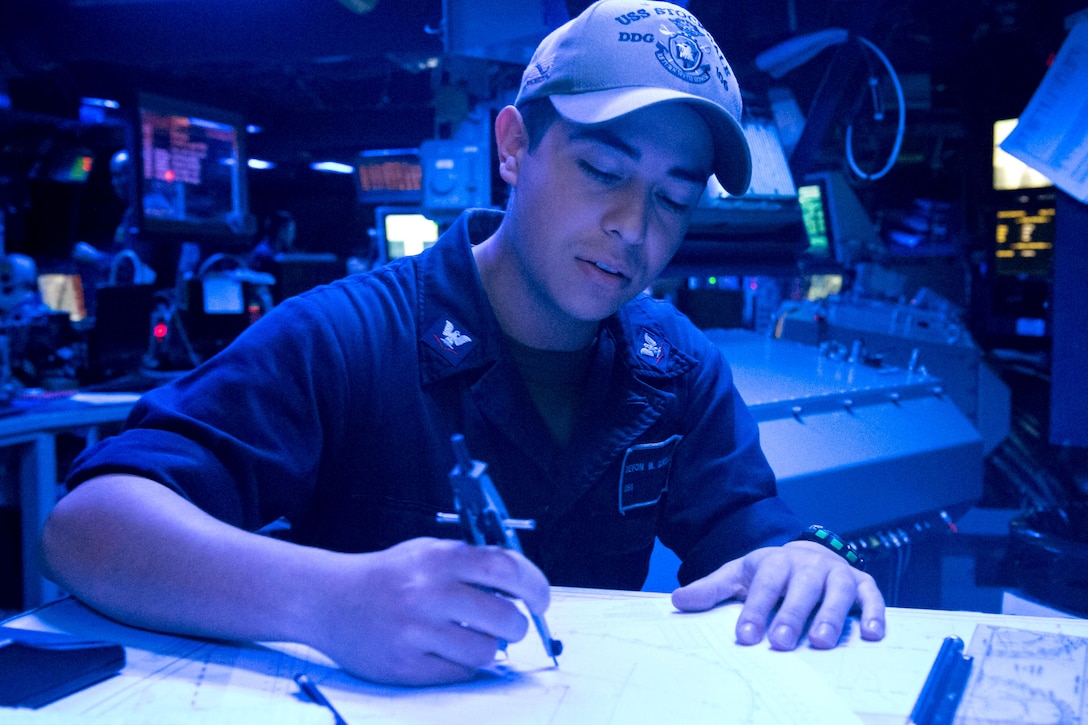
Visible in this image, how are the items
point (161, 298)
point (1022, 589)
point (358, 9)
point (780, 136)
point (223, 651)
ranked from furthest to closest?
point (161, 298) → point (358, 9) → point (780, 136) → point (1022, 589) → point (223, 651)

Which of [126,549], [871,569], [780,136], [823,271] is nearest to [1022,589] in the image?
[871,569]

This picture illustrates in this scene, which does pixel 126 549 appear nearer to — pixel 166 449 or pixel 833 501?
pixel 166 449

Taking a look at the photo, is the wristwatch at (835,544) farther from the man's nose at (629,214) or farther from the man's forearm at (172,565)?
the man's forearm at (172,565)

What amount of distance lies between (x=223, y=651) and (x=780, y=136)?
7.50ft

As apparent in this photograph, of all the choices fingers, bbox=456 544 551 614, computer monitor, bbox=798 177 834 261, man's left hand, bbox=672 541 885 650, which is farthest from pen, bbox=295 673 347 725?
computer monitor, bbox=798 177 834 261

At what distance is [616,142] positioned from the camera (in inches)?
42.4

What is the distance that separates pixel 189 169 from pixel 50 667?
5.71m

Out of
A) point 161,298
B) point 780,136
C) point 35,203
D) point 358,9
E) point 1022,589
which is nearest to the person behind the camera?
point 1022,589

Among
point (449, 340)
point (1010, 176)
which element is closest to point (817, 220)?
point (1010, 176)

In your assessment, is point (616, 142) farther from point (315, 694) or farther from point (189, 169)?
point (189, 169)

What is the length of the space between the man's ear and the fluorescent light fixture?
9949 millimetres

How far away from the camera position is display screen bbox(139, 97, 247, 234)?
5.51 m

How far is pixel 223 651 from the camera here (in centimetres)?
80

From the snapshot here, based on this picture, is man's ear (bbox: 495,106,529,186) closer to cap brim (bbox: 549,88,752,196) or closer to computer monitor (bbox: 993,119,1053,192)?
cap brim (bbox: 549,88,752,196)
